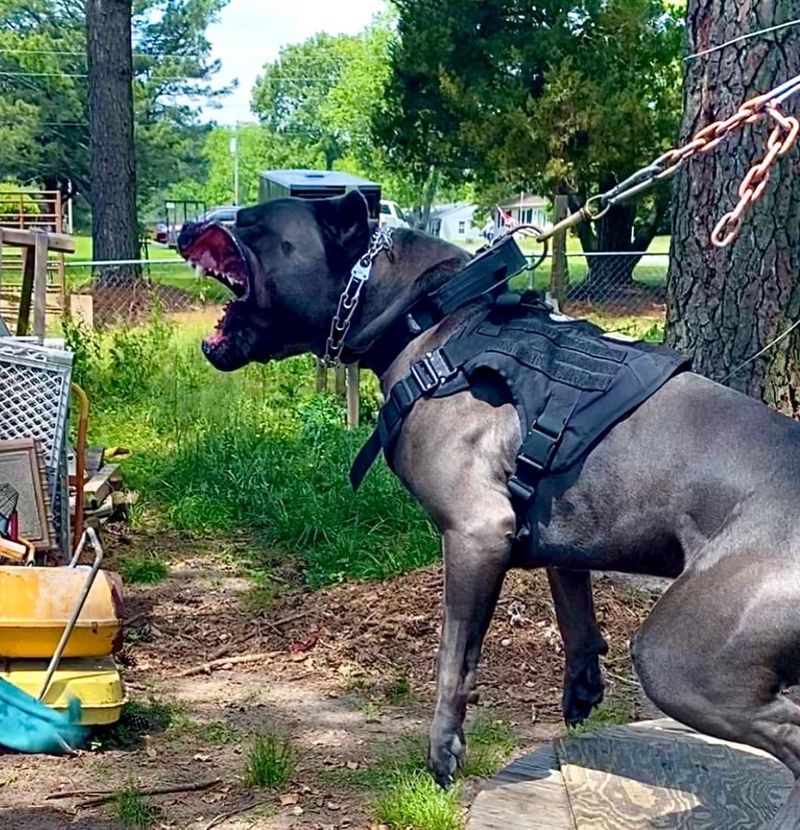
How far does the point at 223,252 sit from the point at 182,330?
25.5 feet

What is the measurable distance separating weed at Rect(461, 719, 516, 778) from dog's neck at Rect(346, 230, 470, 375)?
148cm

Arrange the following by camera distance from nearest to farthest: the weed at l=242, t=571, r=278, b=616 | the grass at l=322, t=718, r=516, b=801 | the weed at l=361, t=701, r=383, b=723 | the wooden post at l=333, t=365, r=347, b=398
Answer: the grass at l=322, t=718, r=516, b=801
the weed at l=361, t=701, r=383, b=723
the weed at l=242, t=571, r=278, b=616
the wooden post at l=333, t=365, r=347, b=398

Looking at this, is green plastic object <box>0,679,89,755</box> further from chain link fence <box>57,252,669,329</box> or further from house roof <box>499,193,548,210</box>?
house roof <box>499,193,548,210</box>

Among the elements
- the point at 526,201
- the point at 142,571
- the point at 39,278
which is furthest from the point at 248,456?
the point at 526,201

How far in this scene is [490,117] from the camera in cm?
2114

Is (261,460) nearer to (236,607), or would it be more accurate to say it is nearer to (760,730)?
(236,607)

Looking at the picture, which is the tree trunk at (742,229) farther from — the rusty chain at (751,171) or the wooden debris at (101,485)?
the wooden debris at (101,485)

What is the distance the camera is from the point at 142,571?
633cm

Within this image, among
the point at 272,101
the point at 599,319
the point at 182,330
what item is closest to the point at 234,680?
the point at 182,330

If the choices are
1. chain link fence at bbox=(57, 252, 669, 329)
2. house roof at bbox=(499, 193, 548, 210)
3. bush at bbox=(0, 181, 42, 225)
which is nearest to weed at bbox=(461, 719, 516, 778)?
chain link fence at bbox=(57, 252, 669, 329)

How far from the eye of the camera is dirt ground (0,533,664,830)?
3.97 meters

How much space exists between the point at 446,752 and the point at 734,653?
3.00ft

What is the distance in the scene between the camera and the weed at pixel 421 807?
3.56m

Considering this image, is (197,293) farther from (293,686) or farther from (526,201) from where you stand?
(526,201)
